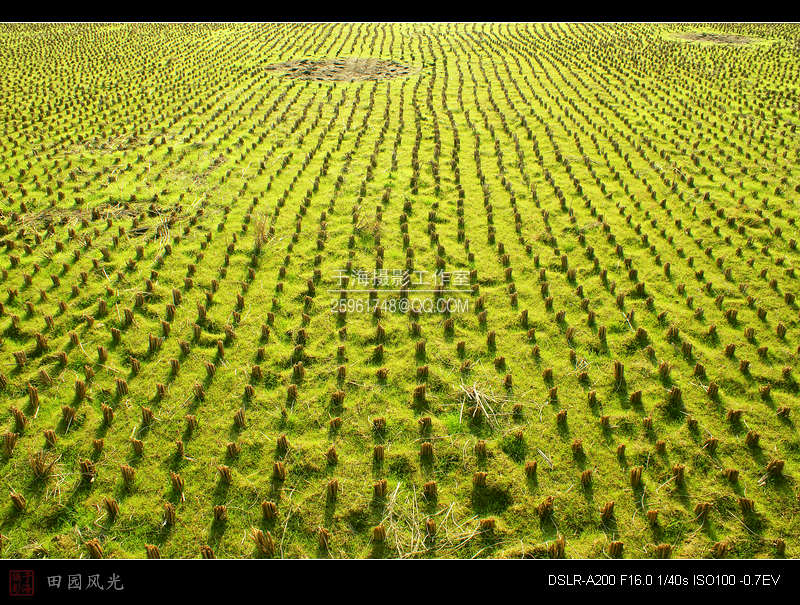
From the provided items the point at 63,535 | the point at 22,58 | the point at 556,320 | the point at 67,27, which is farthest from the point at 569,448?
the point at 67,27

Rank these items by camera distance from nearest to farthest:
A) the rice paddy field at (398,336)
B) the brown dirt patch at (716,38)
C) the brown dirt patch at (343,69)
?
the rice paddy field at (398,336) → the brown dirt patch at (343,69) → the brown dirt patch at (716,38)

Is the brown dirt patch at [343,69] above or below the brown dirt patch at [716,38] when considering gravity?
below

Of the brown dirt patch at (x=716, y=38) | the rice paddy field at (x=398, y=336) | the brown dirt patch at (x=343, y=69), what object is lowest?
the rice paddy field at (x=398, y=336)

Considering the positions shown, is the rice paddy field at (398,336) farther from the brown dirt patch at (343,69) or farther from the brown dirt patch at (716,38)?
the brown dirt patch at (716,38)

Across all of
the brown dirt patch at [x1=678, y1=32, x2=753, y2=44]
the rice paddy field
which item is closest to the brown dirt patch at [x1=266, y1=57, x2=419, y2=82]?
the rice paddy field

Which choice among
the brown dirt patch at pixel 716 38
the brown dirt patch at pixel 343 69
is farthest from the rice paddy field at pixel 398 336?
the brown dirt patch at pixel 716 38

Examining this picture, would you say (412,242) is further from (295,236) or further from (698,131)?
(698,131)

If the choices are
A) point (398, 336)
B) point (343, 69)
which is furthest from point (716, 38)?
point (398, 336)
